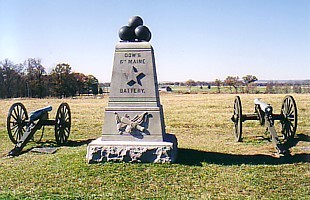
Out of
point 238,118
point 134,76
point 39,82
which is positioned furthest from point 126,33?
point 39,82

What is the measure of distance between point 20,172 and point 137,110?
2644 millimetres

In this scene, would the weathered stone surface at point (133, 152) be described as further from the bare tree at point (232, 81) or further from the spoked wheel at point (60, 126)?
the bare tree at point (232, 81)

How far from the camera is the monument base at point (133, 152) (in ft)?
24.7

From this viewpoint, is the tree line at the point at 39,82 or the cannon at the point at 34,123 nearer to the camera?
the cannon at the point at 34,123

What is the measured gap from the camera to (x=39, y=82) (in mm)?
48906

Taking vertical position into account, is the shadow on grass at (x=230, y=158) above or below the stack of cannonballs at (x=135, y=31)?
below

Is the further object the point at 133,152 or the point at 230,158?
the point at 230,158

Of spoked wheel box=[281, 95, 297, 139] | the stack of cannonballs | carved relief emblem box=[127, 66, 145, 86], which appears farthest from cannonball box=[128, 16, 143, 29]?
spoked wheel box=[281, 95, 297, 139]

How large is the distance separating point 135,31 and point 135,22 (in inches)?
15.3

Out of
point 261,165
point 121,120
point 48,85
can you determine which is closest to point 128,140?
point 121,120

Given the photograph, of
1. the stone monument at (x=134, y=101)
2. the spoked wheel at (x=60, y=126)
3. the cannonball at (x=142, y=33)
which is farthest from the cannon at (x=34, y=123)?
the cannonball at (x=142, y=33)

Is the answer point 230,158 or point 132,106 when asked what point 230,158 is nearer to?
point 230,158

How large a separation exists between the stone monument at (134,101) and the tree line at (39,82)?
3951 cm

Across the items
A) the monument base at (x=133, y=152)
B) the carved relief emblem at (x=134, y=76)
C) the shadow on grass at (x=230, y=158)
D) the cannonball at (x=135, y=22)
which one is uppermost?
the cannonball at (x=135, y=22)
